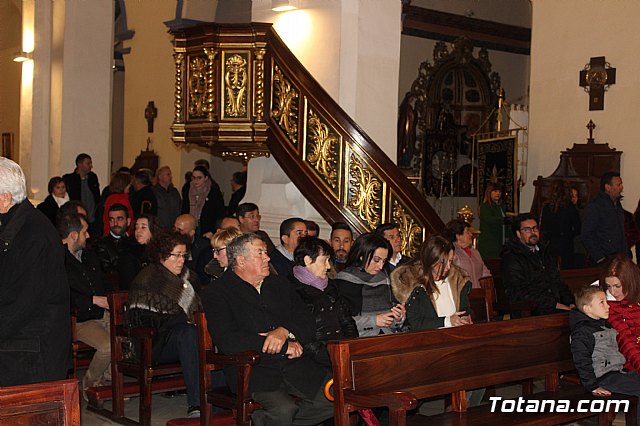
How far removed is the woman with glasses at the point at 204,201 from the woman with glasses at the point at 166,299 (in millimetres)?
4489

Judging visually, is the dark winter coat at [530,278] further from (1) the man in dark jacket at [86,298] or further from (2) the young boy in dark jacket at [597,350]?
(1) the man in dark jacket at [86,298]

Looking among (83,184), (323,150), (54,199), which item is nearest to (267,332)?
(323,150)

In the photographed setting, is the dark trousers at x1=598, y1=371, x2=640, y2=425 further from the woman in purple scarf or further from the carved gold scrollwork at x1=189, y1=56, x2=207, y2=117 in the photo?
the carved gold scrollwork at x1=189, y1=56, x2=207, y2=117

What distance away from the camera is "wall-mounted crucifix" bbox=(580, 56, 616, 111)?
45.0 ft

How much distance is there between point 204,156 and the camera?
60.9 feet

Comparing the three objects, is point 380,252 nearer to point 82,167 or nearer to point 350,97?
point 350,97

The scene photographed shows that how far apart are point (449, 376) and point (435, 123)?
15962 millimetres

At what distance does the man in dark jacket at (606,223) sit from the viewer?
970cm

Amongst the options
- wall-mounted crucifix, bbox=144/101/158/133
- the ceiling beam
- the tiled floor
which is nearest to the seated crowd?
the tiled floor

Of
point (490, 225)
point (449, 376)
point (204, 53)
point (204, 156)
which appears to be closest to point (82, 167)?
point (204, 53)

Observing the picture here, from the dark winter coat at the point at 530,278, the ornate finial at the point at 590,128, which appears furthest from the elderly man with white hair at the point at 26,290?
the ornate finial at the point at 590,128

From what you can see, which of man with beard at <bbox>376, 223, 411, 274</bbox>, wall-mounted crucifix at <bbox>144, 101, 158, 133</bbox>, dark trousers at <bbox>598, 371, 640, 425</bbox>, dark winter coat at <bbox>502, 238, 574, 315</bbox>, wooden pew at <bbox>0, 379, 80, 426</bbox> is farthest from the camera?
wall-mounted crucifix at <bbox>144, 101, 158, 133</bbox>

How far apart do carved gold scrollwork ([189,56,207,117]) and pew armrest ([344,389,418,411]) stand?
486 centimetres

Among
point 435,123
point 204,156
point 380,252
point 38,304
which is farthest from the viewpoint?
point 435,123
